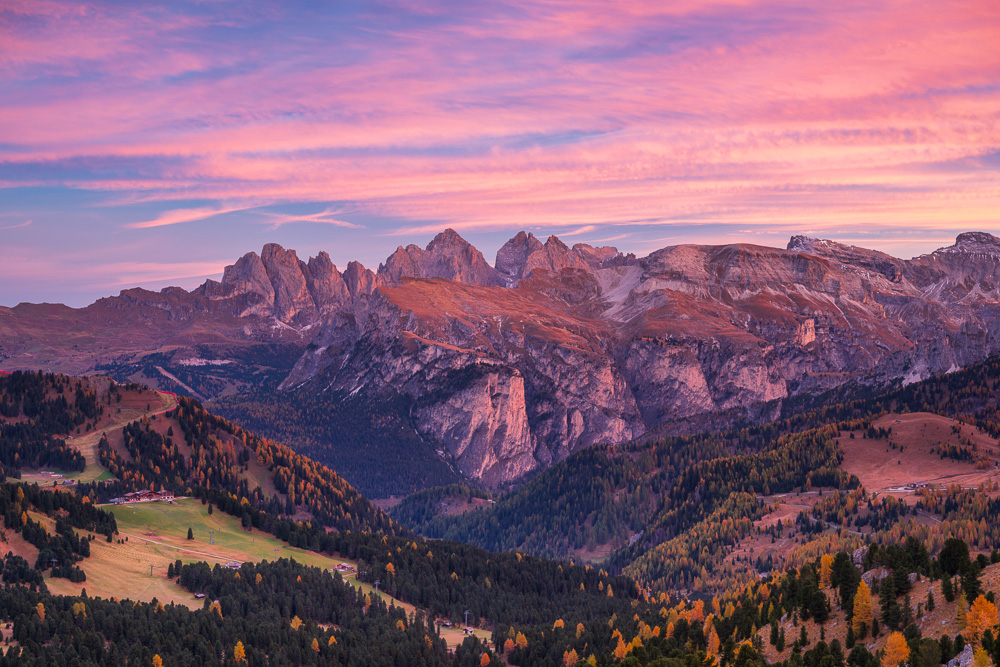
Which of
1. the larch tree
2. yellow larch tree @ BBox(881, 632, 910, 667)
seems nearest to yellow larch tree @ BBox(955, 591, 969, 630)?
yellow larch tree @ BBox(881, 632, 910, 667)

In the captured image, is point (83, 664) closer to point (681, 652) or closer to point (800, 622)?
point (681, 652)

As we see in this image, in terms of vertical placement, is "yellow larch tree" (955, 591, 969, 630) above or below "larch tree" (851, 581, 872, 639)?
above

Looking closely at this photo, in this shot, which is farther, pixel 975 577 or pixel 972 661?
pixel 975 577

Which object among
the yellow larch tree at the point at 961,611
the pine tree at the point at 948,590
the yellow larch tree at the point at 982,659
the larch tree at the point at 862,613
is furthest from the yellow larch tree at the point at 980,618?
the larch tree at the point at 862,613

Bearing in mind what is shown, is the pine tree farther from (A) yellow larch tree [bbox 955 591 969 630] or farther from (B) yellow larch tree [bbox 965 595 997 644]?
(B) yellow larch tree [bbox 965 595 997 644]

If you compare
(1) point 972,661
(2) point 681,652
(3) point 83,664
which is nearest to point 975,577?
(1) point 972,661

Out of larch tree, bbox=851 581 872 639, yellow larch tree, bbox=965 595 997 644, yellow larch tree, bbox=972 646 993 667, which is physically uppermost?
yellow larch tree, bbox=965 595 997 644

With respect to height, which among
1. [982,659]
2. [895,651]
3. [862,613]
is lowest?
[862,613]

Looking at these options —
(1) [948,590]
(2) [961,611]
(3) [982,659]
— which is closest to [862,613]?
(1) [948,590]

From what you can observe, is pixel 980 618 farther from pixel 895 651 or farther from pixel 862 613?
pixel 862 613

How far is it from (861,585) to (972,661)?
3580 centimetres

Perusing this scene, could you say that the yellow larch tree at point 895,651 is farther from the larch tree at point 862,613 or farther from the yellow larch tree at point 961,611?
the larch tree at point 862,613

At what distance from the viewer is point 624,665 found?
194 meters

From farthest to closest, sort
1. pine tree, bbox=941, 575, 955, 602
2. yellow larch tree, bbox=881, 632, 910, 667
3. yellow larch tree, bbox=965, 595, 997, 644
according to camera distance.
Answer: pine tree, bbox=941, 575, 955, 602 < yellow larch tree, bbox=881, 632, 910, 667 < yellow larch tree, bbox=965, 595, 997, 644
